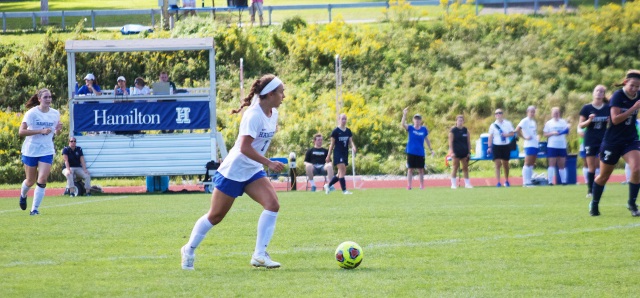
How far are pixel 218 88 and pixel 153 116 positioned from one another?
12594mm

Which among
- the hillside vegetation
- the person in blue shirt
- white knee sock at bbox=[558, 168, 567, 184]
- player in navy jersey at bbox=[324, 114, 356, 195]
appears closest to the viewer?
player in navy jersey at bbox=[324, 114, 356, 195]

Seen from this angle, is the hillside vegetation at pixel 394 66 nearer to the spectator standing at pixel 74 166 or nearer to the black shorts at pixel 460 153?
the black shorts at pixel 460 153

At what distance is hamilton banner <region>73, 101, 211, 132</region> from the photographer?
2444 centimetres

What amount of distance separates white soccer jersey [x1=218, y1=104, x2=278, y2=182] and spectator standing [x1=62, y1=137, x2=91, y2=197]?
613 inches

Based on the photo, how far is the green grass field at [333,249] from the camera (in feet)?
25.2

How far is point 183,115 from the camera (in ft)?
81.2

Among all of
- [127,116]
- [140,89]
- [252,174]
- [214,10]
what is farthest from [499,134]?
[214,10]

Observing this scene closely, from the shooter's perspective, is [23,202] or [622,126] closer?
[622,126]

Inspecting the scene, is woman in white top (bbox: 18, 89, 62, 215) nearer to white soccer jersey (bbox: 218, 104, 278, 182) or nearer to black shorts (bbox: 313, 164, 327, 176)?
white soccer jersey (bbox: 218, 104, 278, 182)

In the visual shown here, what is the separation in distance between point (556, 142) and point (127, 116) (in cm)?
1098

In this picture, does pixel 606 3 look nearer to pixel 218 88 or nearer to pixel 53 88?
pixel 218 88

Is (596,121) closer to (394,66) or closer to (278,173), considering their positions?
(278,173)

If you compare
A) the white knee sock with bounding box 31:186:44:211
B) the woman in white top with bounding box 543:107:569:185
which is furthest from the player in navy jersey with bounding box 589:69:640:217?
the woman in white top with bounding box 543:107:569:185

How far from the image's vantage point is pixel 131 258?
9750 millimetres
